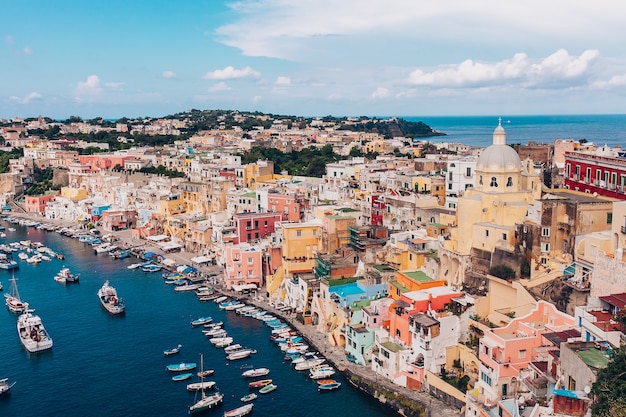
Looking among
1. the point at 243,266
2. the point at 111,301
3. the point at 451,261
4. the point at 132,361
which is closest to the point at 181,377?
the point at 132,361

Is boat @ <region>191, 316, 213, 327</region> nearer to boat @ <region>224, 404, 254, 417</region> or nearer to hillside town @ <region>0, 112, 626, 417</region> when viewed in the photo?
hillside town @ <region>0, 112, 626, 417</region>

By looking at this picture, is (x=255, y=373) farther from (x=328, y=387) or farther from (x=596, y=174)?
(x=596, y=174)

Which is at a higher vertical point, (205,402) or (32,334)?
(32,334)

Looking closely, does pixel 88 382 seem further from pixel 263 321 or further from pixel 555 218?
pixel 555 218

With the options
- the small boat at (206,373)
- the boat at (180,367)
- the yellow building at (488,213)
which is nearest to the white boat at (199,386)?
the small boat at (206,373)

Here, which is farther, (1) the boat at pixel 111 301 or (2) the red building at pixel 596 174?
(1) the boat at pixel 111 301

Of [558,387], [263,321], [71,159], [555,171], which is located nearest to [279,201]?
[263,321]

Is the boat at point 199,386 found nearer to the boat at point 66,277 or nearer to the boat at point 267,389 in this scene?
the boat at point 267,389
